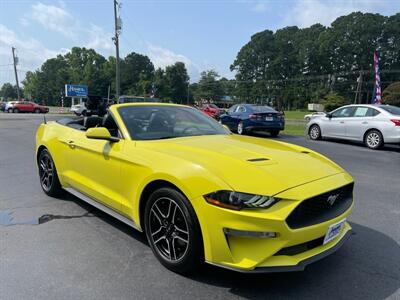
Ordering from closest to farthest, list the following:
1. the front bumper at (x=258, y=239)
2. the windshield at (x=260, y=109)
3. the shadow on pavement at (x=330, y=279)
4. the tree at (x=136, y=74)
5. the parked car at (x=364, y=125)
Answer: the front bumper at (x=258, y=239) < the shadow on pavement at (x=330, y=279) < the parked car at (x=364, y=125) < the windshield at (x=260, y=109) < the tree at (x=136, y=74)

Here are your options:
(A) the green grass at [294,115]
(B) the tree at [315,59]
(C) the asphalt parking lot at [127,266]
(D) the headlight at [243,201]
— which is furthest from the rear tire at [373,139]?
(B) the tree at [315,59]

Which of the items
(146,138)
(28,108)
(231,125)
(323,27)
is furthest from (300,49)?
(146,138)

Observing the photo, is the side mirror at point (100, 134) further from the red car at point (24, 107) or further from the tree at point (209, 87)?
the tree at point (209, 87)

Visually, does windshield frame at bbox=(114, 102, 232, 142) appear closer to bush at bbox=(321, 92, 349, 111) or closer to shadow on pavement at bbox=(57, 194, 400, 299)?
shadow on pavement at bbox=(57, 194, 400, 299)

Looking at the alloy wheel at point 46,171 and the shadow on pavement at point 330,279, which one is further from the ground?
the alloy wheel at point 46,171

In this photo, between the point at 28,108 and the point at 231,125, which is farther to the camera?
the point at 28,108

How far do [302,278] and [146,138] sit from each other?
2.06 m

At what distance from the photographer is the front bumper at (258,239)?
2.45m

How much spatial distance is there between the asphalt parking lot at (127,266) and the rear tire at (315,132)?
8.92m

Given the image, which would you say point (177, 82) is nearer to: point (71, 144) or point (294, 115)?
point (294, 115)

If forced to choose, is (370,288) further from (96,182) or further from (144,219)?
(96,182)

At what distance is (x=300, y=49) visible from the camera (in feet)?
320

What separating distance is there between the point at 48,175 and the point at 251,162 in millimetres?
3655

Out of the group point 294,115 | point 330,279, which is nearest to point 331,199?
point 330,279
